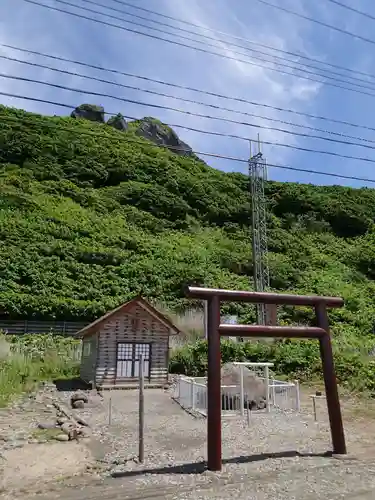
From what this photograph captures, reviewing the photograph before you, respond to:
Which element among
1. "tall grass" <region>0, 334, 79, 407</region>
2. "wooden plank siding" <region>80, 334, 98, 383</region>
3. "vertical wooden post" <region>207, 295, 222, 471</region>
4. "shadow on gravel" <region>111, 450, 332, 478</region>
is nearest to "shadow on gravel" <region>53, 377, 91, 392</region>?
"wooden plank siding" <region>80, 334, 98, 383</region>

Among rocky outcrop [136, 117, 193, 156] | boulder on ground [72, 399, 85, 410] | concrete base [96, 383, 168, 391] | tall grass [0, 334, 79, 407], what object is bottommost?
boulder on ground [72, 399, 85, 410]

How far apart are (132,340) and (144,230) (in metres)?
21.3

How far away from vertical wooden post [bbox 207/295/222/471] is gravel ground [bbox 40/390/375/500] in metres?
0.31

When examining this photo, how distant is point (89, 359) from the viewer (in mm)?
18469

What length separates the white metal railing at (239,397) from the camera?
526 inches

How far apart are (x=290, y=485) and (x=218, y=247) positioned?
1273 inches

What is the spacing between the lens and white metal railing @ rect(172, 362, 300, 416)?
13359mm

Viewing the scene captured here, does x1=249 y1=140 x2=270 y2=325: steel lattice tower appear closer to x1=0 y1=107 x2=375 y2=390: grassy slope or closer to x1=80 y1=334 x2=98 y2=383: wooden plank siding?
x1=0 y1=107 x2=375 y2=390: grassy slope

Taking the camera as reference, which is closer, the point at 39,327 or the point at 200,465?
the point at 200,465

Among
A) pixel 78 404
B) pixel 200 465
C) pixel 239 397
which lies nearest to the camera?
pixel 200 465

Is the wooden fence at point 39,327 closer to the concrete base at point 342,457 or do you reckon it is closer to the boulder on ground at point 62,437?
the boulder on ground at point 62,437

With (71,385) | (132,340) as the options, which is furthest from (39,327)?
(132,340)

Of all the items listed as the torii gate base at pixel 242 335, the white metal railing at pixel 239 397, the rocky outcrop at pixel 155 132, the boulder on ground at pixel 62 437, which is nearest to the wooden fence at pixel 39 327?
the white metal railing at pixel 239 397

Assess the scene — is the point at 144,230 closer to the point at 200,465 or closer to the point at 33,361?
the point at 33,361
